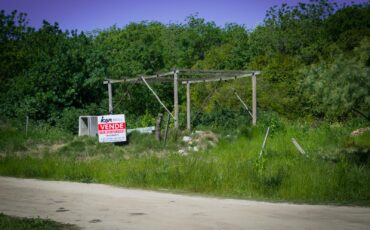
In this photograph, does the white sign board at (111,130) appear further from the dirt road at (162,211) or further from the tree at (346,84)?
the tree at (346,84)

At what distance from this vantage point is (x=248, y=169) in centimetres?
1202

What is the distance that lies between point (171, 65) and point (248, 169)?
36266 millimetres

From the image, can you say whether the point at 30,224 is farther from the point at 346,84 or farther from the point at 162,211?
the point at 346,84

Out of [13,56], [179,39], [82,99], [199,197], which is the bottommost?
[199,197]

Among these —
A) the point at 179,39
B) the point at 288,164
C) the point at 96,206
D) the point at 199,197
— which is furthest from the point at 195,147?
the point at 179,39

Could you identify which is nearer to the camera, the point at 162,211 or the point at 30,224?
the point at 30,224

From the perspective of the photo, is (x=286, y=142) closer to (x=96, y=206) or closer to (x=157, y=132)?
(x=157, y=132)

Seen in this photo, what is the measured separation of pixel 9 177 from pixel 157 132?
305 inches

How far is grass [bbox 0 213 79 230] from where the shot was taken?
25.5ft

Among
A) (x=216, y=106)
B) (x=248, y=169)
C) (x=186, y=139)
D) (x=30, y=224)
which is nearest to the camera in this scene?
(x=30, y=224)

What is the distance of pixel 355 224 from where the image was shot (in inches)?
309

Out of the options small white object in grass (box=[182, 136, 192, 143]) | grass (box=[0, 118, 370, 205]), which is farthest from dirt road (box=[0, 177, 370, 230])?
small white object in grass (box=[182, 136, 192, 143])

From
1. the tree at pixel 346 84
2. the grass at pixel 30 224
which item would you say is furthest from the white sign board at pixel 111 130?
the grass at pixel 30 224

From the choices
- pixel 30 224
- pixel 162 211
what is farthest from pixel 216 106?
pixel 30 224
